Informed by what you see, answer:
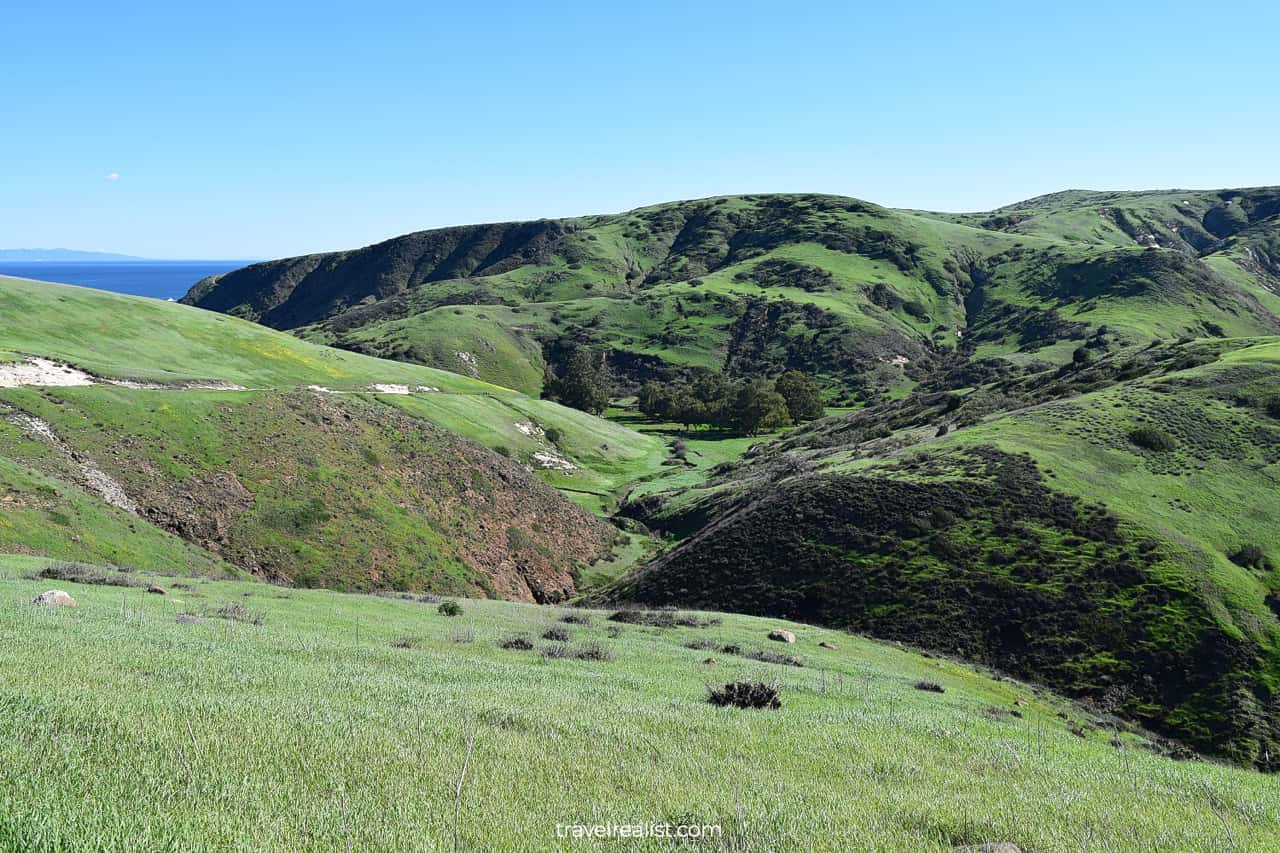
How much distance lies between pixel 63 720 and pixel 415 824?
14.4ft

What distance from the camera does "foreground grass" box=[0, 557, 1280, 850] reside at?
5.93 metres

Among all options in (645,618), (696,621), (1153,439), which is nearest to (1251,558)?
(1153,439)

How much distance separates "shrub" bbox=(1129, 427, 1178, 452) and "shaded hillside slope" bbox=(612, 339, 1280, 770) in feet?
0.43

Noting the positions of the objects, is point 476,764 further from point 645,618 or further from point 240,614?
point 645,618

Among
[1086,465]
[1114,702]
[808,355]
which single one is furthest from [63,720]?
[808,355]

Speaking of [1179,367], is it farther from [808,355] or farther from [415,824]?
[808,355]

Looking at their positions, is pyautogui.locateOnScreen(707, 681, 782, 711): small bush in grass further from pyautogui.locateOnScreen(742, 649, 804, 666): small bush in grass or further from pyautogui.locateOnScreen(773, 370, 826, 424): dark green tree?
pyautogui.locateOnScreen(773, 370, 826, 424): dark green tree

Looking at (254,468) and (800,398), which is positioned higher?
(254,468)

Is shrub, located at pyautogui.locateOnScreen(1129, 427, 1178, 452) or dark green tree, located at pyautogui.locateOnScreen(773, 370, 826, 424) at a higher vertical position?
shrub, located at pyautogui.locateOnScreen(1129, 427, 1178, 452)

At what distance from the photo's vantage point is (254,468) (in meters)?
53.3

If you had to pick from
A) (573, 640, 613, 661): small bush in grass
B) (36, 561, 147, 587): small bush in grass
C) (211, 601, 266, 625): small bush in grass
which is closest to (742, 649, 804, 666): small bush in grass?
(573, 640, 613, 661): small bush in grass

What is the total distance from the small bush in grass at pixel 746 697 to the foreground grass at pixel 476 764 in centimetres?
39

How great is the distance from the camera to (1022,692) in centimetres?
3472

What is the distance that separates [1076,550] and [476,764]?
50.6m
